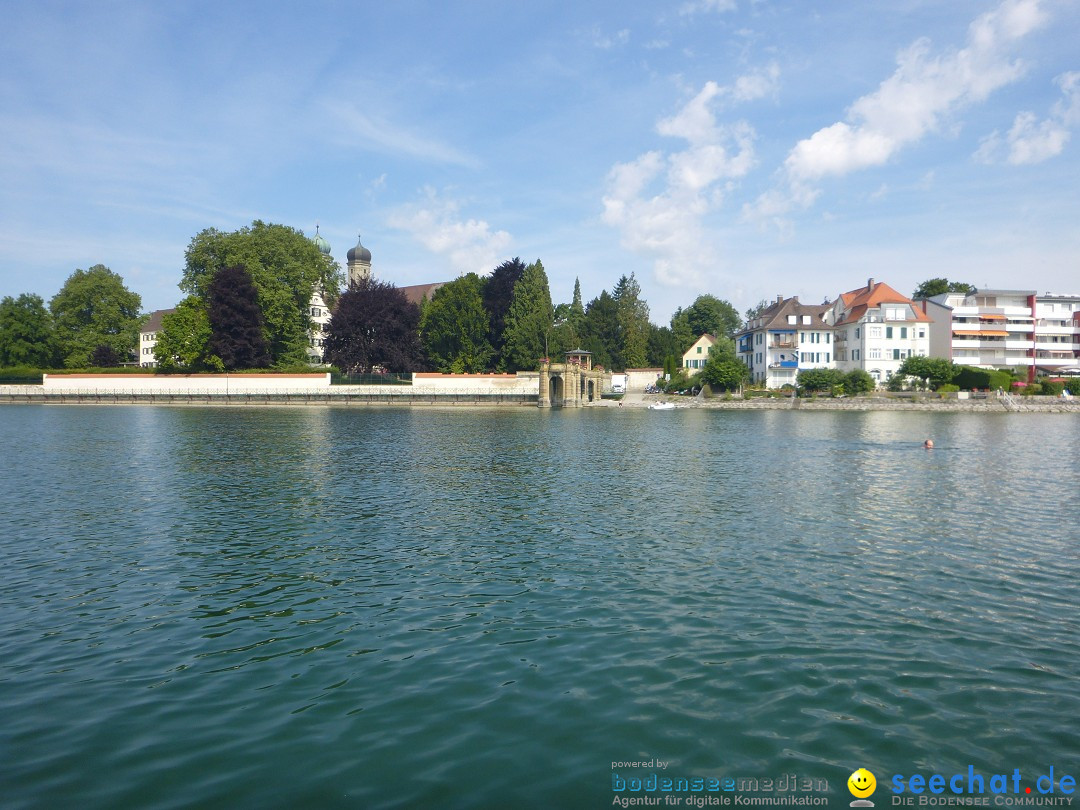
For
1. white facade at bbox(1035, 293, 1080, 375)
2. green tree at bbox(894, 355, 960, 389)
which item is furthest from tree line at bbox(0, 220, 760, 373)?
white facade at bbox(1035, 293, 1080, 375)

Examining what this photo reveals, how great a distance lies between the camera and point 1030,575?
556 inches

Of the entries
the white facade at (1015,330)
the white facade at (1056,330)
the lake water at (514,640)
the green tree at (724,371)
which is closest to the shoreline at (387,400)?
the green tree at (724,371)

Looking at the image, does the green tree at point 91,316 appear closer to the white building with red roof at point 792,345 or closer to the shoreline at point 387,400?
the shoreline at point 387,400

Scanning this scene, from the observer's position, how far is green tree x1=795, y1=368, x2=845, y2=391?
90.4m

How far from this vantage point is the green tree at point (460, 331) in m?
97.6

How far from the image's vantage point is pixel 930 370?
291 feet

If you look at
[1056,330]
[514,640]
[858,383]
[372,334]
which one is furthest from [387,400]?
[1056,330]

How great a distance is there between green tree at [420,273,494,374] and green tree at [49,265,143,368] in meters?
48.9

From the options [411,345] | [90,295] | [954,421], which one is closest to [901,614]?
[954,421]

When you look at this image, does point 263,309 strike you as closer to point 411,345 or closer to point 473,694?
point 411,345

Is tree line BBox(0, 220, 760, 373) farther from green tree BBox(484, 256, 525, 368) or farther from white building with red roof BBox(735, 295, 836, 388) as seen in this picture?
white building with red roof BBox(735, 295, 836, 388)

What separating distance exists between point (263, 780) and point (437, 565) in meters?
7.92

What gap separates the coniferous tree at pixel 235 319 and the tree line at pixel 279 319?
0.13 metres

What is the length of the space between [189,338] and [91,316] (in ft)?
98.1
